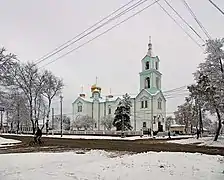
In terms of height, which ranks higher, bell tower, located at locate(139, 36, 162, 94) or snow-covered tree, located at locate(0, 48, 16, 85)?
bell tower, located at locate(139, 36, 162, 94)

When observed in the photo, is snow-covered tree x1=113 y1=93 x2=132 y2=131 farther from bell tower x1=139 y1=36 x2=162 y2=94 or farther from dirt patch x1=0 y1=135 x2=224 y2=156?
dirt patch x1=0 y1=135 x2=224 y2=156

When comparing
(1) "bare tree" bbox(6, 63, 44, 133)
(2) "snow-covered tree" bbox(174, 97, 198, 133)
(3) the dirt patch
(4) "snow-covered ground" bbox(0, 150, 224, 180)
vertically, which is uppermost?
(1) "bare tree" bbox(6, 63, 44, 133)

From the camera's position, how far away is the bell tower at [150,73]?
3666 inches

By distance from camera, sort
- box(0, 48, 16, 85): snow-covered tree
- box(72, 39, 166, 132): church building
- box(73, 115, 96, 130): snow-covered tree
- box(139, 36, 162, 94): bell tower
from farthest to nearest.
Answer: box(73, 115, 96, 130): snow-covered tree → box(139, 36, 162, 94): bell tower → box(72, 39, 166, 132): church building → box(0, 48, 16, 85): snow-covered tree

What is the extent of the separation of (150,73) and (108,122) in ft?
63.0

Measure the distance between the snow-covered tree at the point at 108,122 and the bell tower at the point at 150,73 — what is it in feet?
43.9

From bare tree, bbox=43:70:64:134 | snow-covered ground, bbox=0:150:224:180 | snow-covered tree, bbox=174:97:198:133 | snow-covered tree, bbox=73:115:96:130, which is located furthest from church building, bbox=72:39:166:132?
snow-covered ground, bbox=0:150:224:180

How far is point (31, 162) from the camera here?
523 inches

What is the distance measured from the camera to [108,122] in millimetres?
95375

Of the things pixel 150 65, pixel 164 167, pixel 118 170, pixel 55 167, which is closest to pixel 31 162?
pixel 55 167

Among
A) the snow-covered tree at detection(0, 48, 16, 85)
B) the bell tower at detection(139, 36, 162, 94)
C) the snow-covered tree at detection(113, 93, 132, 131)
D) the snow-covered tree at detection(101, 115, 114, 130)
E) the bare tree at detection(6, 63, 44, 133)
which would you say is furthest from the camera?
the snow-covered tree at detection(101, 115, 114, 130)

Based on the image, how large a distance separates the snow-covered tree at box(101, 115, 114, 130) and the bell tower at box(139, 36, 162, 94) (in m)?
13.4

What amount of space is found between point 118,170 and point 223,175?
3500mm

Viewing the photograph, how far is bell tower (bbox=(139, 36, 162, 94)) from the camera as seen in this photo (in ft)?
306
